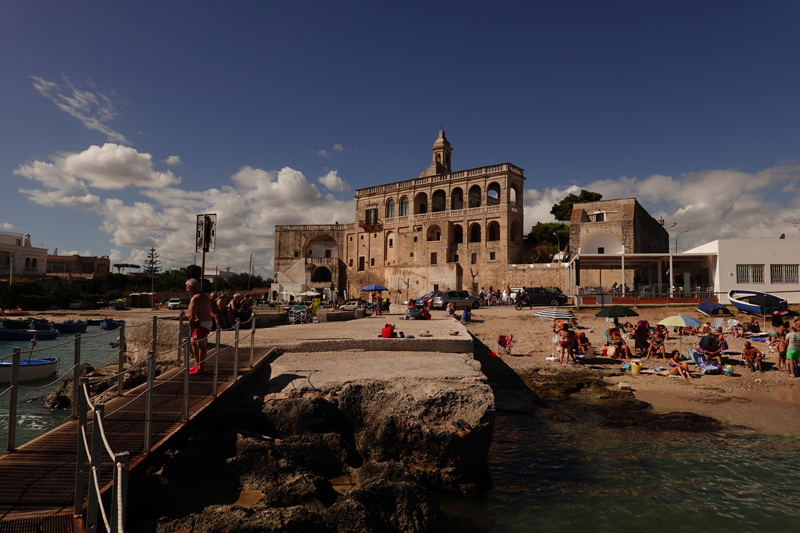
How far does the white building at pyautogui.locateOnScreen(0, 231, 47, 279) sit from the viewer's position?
2182 inches

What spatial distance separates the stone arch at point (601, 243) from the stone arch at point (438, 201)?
17606 mm

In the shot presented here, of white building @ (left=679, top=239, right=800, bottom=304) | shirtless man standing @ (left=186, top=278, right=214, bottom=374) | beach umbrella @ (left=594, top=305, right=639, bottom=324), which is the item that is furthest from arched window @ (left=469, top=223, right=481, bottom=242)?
shirtless man standing @ (left=186, top=278, right=214, bottom=374)

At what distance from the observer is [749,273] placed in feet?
86.6

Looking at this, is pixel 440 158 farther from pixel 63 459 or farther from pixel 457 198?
pixel 63 459

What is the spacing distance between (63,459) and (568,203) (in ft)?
176

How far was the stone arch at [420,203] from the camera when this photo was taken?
50.5m

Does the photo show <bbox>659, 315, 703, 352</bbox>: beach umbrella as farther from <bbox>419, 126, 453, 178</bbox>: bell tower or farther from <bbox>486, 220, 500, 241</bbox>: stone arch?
<bbox>419, 126, 453, 178</bbox>: bell tower

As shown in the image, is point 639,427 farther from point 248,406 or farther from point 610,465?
point 248,406

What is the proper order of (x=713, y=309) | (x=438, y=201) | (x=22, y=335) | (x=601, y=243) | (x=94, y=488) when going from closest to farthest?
(x=94, y=488) → (x=713, y=309) → (x=22, y=335) → (x=601, y=243) → (x=438, y=201)

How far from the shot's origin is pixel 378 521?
15.2 feet

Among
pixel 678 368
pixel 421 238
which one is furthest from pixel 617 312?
pixel 421 238

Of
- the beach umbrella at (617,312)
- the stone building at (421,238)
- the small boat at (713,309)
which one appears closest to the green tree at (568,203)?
the stone building at (421,238)

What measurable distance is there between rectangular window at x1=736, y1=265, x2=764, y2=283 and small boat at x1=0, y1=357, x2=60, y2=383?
108 ft

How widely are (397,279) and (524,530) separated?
42.3 metres
